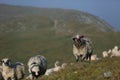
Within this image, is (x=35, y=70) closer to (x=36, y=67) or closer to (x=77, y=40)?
(x=36, y=67)

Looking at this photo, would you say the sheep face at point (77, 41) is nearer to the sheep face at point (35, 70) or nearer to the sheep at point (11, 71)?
the sheep face at point (35, 70)

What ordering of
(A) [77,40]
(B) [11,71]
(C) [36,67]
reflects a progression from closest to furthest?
(C) [36,67], (B) [11,71], (A) [77,40]

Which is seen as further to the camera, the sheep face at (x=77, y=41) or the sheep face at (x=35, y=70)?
the sheep face at (x=77, y=41)

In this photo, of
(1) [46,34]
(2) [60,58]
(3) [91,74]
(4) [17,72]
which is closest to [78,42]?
(4) [17,72]

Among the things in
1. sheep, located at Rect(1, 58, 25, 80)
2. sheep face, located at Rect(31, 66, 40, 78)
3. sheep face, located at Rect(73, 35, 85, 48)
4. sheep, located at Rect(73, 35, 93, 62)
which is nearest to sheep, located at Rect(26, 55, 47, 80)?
sheep face, located at Rect(31, 66, 40, 78)

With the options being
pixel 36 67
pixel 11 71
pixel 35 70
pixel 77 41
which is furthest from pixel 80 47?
pixel 11 71

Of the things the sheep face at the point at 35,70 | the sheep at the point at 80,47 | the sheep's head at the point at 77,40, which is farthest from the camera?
the sheep at the point at 80,47

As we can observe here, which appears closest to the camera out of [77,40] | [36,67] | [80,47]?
[36,67]

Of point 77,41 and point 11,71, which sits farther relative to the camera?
point 77,41

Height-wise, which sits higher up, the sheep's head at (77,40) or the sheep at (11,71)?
the sheep's head at (77,40)

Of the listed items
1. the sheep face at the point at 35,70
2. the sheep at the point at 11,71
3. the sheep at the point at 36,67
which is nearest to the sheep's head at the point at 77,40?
the sheep at the point at 36,67

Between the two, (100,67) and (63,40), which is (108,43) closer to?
(63,40)

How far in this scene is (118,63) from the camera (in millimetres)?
22938

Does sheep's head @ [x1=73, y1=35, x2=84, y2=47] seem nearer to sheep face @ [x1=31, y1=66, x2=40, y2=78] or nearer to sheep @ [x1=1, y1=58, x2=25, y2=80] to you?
sheep face @ [x1=31, y1=66, x2=40, y2=78]
